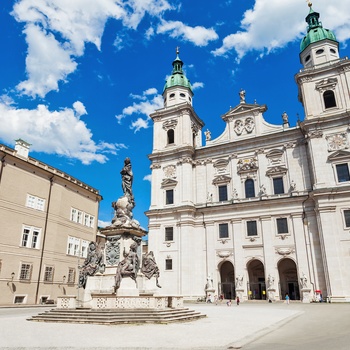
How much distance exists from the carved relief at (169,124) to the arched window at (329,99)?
70.2 feet

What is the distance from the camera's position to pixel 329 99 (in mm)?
41375

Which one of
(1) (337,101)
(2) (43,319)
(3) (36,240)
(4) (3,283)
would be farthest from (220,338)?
(1) (337,101)

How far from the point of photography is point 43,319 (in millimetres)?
15148

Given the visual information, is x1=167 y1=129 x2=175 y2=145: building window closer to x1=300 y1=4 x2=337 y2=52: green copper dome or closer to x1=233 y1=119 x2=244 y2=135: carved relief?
x1=233 y1=119 x2=244 y2=135: carved relief

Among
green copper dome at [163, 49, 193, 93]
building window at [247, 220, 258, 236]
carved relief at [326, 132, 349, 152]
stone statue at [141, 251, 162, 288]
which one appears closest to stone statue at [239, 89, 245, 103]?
green copper dome at [163, 49, 193, 93]

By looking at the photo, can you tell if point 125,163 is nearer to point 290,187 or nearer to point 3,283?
point 3,283

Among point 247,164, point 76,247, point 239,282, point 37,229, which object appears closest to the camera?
point 37,229

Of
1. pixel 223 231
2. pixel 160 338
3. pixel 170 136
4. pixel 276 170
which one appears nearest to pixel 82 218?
pixel 170 136

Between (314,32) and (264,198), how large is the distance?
26.0 m

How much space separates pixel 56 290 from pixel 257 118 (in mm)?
34191

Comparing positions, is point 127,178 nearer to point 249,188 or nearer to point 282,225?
point 282,225

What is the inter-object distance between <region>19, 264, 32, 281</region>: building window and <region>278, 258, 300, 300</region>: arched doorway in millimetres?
28725

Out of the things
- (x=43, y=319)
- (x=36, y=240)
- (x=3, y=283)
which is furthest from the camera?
(x=36, y=240)

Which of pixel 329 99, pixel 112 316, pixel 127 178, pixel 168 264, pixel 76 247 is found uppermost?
pixel 329 99
